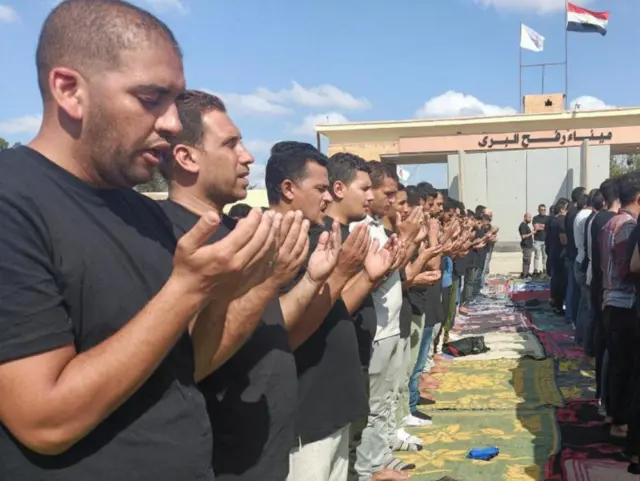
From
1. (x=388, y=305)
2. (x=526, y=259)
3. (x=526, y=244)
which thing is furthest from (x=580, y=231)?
(x=526, y=259)

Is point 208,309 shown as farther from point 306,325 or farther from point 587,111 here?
point 587,111

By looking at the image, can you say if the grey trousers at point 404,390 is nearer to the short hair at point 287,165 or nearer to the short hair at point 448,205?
the short hair at point 287,165

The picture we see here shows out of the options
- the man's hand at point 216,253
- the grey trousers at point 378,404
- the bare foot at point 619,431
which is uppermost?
the man's hand at point 216,253

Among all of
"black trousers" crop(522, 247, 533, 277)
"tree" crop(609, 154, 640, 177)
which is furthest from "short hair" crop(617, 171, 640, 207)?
"tree" crop(609, 154, 640, 177)

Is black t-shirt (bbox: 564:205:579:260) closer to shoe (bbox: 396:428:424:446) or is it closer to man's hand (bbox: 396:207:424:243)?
shoe (bbox: 396:428:424:446)

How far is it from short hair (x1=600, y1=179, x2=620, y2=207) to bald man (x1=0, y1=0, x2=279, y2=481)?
16.8 ft

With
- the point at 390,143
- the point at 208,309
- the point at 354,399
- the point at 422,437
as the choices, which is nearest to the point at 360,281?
the point at 354,399

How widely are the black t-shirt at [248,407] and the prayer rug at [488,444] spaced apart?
8.20ft

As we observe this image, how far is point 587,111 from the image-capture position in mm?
21969

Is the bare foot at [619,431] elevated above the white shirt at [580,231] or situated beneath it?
situated beneath

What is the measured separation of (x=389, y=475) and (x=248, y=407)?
2.45 m

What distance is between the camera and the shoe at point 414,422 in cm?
499

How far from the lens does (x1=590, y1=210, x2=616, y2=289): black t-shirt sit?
16.2 feet

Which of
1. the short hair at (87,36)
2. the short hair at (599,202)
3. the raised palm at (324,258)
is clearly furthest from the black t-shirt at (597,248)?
the short hair at (87,36)
